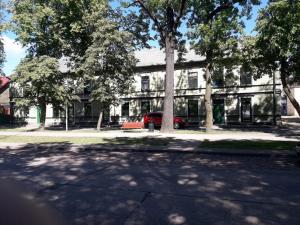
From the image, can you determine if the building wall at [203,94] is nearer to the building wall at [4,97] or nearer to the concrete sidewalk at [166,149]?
the concrete sidewalk at [166,149]

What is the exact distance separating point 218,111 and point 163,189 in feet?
99.4

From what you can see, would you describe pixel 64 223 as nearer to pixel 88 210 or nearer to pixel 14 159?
pixel 88 210

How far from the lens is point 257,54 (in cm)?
2478

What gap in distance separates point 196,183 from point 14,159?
8.09 metres

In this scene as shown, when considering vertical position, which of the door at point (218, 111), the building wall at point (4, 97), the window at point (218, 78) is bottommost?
the door at point (218, 111)

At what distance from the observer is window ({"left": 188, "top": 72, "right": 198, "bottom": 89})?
1486 inches

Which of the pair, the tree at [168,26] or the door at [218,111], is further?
the door at [218,111]

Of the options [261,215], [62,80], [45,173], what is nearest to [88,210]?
[261,215]

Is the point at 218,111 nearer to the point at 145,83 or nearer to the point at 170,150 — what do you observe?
the point at 145,83

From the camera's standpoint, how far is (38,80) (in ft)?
95.6

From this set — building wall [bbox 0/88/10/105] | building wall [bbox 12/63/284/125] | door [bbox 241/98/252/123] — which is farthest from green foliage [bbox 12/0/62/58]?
building wall [bbox 0/88/10/105]

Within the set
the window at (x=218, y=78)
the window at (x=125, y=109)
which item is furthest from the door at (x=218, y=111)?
the window at (x=125, y=109)

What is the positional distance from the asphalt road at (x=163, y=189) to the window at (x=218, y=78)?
23.3 m

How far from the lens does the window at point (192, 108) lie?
3769cm
